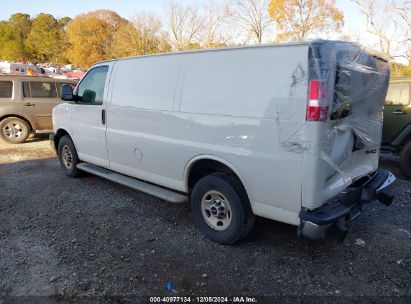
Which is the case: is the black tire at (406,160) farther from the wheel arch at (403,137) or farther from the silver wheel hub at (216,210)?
the silver wheel hub at (216,210)

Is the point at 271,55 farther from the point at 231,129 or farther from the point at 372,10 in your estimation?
the point at 372,10

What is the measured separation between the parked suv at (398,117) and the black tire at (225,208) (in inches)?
166

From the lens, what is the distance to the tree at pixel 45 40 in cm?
7075

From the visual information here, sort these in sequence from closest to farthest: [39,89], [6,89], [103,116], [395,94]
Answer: [103,116] < [395,94] < [6,89] < [39,89]

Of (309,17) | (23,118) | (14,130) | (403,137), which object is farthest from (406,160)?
(309,17)

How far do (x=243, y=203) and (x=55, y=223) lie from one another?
97.1 inches

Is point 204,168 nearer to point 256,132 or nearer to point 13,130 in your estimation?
point 256,132

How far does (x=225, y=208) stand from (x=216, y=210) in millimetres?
106

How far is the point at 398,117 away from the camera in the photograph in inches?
257

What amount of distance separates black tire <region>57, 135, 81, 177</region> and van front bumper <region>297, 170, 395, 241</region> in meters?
4.30

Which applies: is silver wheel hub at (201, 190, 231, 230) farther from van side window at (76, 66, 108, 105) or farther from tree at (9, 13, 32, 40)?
tree at (9, 13, 32, 40)

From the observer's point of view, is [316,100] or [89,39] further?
[89,39]

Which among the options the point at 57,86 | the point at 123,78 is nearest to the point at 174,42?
the point at 57,86

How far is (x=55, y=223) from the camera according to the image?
4289mm
